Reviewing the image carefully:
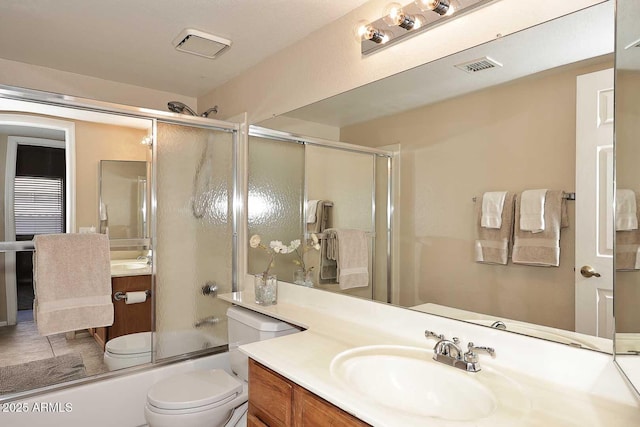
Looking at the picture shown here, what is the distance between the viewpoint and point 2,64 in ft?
8.53

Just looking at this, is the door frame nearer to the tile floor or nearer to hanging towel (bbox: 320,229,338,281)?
the tile floor

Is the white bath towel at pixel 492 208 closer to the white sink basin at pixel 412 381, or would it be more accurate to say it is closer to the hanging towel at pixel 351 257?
the white sink basin at pixel 412 381

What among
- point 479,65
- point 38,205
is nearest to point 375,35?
point 479,65

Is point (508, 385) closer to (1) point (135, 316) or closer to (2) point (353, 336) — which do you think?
(2) point (353, 336)

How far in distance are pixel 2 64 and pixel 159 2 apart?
4.95ft

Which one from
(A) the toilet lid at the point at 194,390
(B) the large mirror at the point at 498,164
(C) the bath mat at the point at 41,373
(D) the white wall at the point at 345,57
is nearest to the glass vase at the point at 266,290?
(A) the toilet lid at the point at 194,390

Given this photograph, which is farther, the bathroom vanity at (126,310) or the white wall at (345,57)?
the bathroom vanity at (126,310)

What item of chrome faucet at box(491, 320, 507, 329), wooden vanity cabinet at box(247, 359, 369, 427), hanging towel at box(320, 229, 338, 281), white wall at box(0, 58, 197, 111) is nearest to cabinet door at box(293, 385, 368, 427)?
wooden vanity cabinet at box(247, 359, 369, 427)

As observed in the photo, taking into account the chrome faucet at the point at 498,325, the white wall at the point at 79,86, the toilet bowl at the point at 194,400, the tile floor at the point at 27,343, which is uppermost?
the white wall at the point at 79,86

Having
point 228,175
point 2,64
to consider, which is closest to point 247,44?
point 228,175

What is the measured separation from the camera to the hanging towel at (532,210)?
1.23 m

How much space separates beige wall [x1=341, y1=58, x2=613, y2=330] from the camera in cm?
119

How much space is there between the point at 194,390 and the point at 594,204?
6.03 ft

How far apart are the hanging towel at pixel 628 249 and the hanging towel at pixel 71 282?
2354mm
